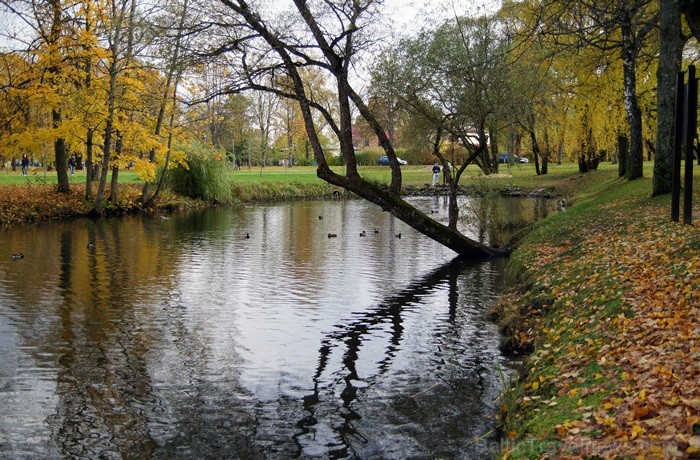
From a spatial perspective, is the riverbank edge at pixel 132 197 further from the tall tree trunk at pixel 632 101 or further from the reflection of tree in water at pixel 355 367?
the reflection of tree in water at pixel 355 367

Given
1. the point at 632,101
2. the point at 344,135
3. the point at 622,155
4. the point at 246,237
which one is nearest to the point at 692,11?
the point at 344,135

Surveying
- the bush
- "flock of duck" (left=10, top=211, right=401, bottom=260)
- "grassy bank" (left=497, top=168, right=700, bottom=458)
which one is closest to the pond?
"flock of duck" (left=10, top=211, right=401, bottom=260)

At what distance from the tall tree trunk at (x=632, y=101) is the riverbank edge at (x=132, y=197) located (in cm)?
534

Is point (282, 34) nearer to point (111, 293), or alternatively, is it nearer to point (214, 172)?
point (111, 293)

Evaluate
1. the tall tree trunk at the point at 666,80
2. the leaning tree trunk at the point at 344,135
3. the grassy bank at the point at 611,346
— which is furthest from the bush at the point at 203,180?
the grassy bank at the point at 611,346

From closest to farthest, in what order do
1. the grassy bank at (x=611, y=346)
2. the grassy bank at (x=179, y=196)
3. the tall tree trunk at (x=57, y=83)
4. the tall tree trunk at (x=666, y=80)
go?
the grassy bank at (x=611, y=346) → the tall tree trunk at (x=666, y=80) → the tall tree trunk at (x=57, y=83) → the grassy bank at (x=179, y=196)

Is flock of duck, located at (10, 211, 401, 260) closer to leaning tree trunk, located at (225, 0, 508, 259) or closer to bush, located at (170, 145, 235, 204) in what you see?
leaning tree trunk, located at (225, 0, 508, 259)

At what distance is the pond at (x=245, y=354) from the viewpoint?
25.3 ft

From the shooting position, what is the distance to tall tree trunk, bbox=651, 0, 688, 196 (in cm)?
1689

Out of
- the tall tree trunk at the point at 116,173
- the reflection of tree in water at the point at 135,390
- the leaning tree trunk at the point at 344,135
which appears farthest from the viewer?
the tall tree trunk at the point at 116,173

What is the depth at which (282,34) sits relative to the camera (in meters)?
18.2

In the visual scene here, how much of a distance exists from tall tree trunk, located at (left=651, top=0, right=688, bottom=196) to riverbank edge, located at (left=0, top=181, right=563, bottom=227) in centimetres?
738

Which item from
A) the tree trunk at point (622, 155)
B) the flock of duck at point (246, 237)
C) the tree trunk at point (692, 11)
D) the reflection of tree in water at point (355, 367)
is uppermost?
the tree trunk at point (692, 11)

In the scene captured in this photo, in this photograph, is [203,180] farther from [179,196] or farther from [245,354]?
[245,354]
